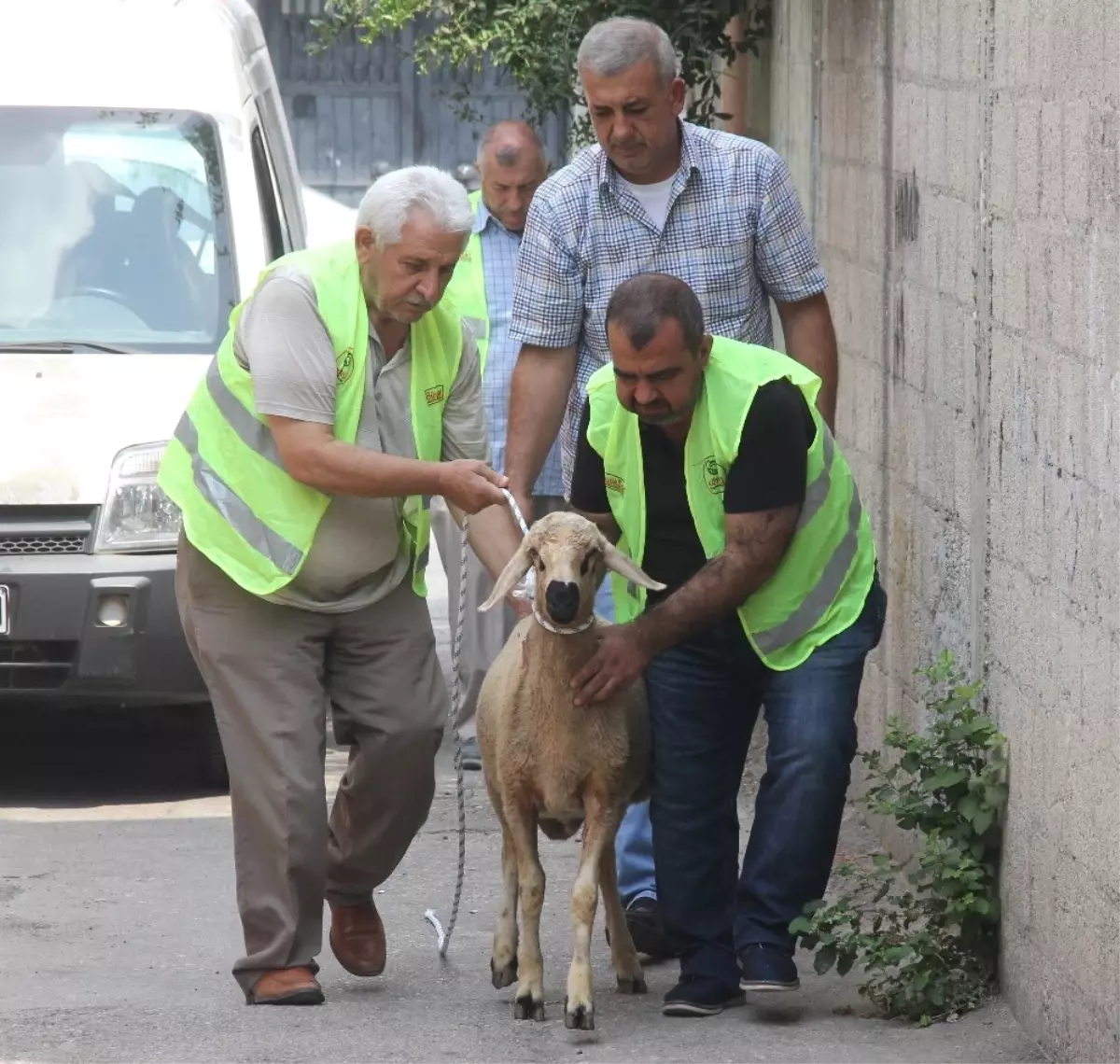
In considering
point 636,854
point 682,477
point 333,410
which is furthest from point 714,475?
point 636,854

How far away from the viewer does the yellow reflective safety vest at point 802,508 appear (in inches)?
211

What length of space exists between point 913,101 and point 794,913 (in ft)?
8.04

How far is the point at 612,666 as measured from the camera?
536cm

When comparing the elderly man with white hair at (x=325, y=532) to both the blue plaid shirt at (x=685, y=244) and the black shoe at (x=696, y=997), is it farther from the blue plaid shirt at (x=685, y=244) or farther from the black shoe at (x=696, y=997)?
the black shoe at (x=696, y=997)

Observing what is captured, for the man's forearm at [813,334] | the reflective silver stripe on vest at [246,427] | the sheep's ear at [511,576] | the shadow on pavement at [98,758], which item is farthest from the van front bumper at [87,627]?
the sheep's ear at [511,576]

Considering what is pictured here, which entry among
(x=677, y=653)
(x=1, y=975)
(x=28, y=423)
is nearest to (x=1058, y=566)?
(x=677, y=653)

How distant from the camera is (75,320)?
8648 mm

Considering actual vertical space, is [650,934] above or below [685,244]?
below

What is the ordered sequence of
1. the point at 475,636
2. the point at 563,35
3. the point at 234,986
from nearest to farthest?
the point at 234,986
the point at 475,636
the point at 563,35

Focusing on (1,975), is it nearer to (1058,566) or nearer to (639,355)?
(639,355)

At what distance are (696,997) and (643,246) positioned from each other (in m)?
1.98

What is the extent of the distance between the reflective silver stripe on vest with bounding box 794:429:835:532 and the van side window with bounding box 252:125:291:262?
3.99m

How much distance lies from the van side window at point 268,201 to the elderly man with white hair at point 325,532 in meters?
3.45

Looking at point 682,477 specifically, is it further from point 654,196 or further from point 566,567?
point 654,196
